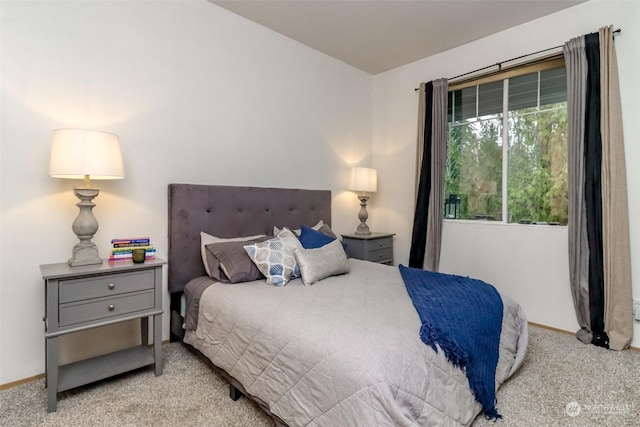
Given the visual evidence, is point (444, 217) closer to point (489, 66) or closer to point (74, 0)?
point (489, 66)

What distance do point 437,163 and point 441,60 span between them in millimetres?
1119

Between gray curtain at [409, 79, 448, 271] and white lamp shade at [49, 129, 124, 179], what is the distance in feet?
9.40

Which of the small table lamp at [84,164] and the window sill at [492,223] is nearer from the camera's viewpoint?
the small table lamp at [84,164]

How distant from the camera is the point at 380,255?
12.3 ft

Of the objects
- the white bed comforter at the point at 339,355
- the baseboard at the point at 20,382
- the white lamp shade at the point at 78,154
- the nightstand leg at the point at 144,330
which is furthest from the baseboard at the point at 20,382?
the white lamp shade at the point at 78,154

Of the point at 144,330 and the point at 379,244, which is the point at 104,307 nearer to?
the point at 144,330

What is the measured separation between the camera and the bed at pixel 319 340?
127 cm

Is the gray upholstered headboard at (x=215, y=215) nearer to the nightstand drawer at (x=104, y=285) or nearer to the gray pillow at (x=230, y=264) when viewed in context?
the gray pillow at (x=230, y=264)

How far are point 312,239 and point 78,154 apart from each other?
1.59m

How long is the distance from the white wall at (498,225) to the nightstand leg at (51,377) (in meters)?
3.26

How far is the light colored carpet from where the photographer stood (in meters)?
1.70

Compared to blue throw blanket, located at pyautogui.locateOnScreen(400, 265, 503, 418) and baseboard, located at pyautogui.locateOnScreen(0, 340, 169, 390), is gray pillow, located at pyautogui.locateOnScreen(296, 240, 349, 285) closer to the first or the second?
blue throw blanket, located at pyautogui.locateOnScreen(400, 265, 503, 418)

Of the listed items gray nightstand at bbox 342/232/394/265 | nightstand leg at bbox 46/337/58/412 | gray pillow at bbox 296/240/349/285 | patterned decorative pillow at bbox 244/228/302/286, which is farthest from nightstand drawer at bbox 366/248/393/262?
nightstand leg at bbox 46/337/58/412

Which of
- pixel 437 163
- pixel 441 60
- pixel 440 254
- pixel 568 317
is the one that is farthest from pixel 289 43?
pixel 568 317
